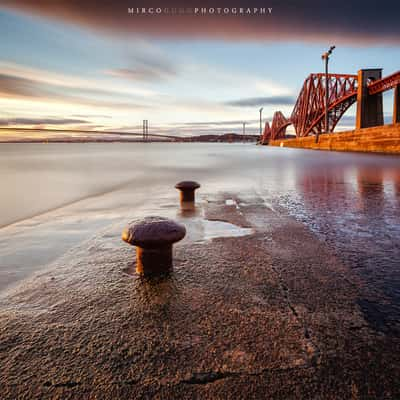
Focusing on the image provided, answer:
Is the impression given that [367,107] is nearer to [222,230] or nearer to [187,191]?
[187,191]

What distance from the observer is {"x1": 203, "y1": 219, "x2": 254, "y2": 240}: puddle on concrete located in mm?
3559

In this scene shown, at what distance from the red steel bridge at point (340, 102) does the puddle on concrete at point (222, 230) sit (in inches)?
987

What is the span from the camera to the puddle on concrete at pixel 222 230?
11.7 ft

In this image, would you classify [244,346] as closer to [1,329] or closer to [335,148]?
[1,329]

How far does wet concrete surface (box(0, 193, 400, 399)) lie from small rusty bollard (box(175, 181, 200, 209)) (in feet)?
9.08

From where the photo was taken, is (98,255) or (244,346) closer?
(244,346)

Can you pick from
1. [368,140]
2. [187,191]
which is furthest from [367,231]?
[368,140]

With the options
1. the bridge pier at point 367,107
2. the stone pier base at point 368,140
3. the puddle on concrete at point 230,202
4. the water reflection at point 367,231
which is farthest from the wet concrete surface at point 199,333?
Result: the bridge pier at point 367,107

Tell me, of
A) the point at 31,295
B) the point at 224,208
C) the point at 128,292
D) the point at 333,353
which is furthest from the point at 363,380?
the point at 224,208

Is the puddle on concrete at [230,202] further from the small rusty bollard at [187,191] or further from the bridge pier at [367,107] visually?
the bridge pier at [367,107]

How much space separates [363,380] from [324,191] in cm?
637

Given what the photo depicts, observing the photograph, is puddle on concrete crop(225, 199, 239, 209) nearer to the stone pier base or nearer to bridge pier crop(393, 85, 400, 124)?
the stone pier base

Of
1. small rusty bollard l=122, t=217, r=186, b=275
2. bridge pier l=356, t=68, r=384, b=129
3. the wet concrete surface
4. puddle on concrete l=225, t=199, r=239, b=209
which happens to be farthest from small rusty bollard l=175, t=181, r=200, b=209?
bridge pier l=356, t=68, r=384, b=129

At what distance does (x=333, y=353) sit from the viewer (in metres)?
1.43
